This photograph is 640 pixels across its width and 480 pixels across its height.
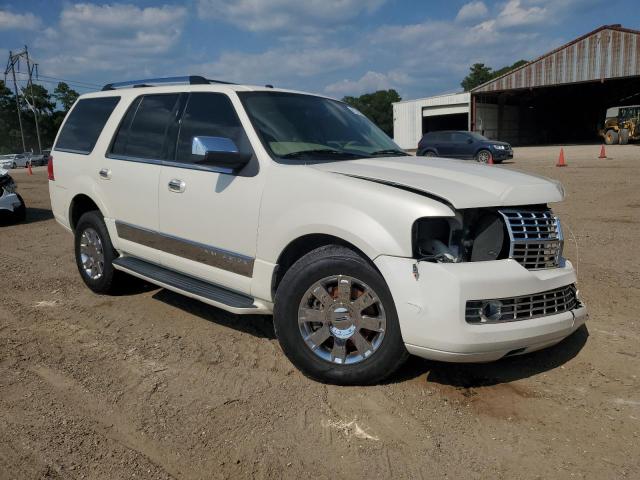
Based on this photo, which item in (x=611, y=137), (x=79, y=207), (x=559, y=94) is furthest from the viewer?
(x=559, y=94)

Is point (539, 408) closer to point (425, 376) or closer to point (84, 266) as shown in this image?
point (425, 376)

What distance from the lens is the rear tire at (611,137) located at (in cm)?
3558

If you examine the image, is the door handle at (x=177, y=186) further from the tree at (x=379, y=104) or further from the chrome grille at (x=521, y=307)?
the tree at (x=379, y=104)

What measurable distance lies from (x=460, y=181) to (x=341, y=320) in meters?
1.13

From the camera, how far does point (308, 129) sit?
162 inches

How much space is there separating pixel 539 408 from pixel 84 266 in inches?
176

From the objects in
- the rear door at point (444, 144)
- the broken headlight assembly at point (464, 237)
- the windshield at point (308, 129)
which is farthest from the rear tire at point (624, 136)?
the broken headlight assembly at point (464, 237)

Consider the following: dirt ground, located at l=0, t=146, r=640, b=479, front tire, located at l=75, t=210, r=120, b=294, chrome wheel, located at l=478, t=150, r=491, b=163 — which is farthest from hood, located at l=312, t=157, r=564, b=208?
chrome wheel, located at l=478, t=150, r=491, b=163

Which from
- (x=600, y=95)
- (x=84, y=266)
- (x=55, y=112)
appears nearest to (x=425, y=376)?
(x=84, y=266)

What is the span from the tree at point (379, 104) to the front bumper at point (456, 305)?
101 m

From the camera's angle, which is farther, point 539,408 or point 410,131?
point 410,131

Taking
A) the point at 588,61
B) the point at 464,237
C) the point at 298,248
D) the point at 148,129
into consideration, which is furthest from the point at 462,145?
the point at 464,237

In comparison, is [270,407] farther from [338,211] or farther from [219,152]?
[219,152]

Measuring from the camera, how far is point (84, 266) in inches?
218
